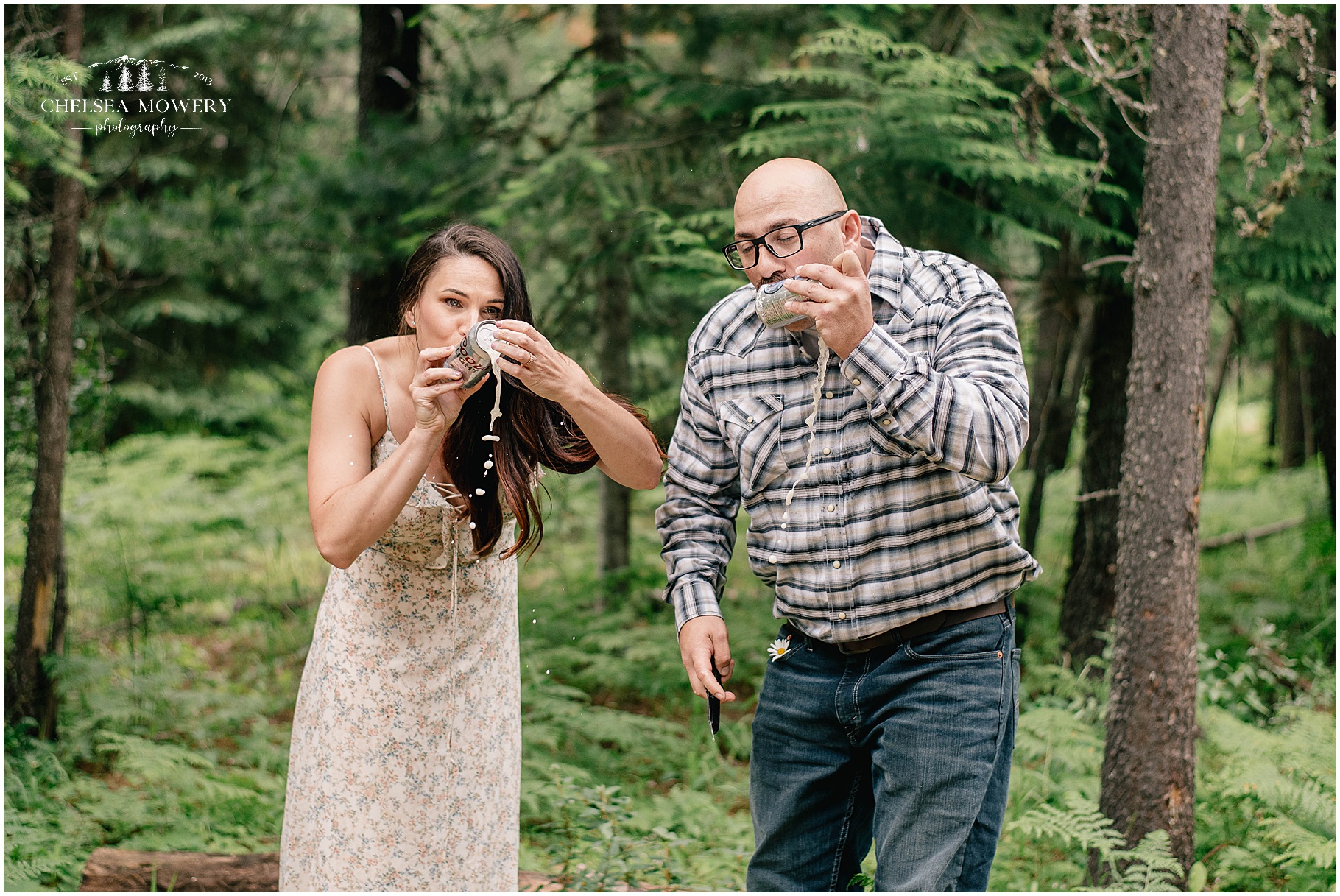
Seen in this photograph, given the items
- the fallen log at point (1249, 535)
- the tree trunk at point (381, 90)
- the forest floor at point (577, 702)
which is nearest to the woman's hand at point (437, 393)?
the forest floor at point (577, 702)

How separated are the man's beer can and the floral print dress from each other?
409 mm

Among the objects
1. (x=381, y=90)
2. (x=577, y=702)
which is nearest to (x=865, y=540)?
(x=577, y=702)

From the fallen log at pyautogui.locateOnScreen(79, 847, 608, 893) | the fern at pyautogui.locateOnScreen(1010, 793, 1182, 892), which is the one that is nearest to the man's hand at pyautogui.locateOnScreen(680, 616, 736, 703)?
the fallen log at pyautogui.locateOnScreen(79, 847, 608, 893)

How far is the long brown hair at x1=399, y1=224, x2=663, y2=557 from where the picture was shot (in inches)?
108

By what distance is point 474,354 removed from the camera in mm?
2438

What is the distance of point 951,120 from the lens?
439 cm

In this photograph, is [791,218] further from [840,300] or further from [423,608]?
[423,608]

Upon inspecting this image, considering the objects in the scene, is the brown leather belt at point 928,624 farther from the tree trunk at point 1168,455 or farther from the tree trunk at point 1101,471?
the tree trunk at point 1101,471

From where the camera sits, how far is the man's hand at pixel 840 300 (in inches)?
85.4

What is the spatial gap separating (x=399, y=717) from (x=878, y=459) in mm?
1487

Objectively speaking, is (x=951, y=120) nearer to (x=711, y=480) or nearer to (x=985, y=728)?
(x=711, y=480)

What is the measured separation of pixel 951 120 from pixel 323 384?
3.07m

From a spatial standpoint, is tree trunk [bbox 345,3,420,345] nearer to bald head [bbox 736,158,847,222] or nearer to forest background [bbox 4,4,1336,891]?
forest background [bbox 4,4,1336,891]

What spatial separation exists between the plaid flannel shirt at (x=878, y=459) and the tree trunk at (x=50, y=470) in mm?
3989
